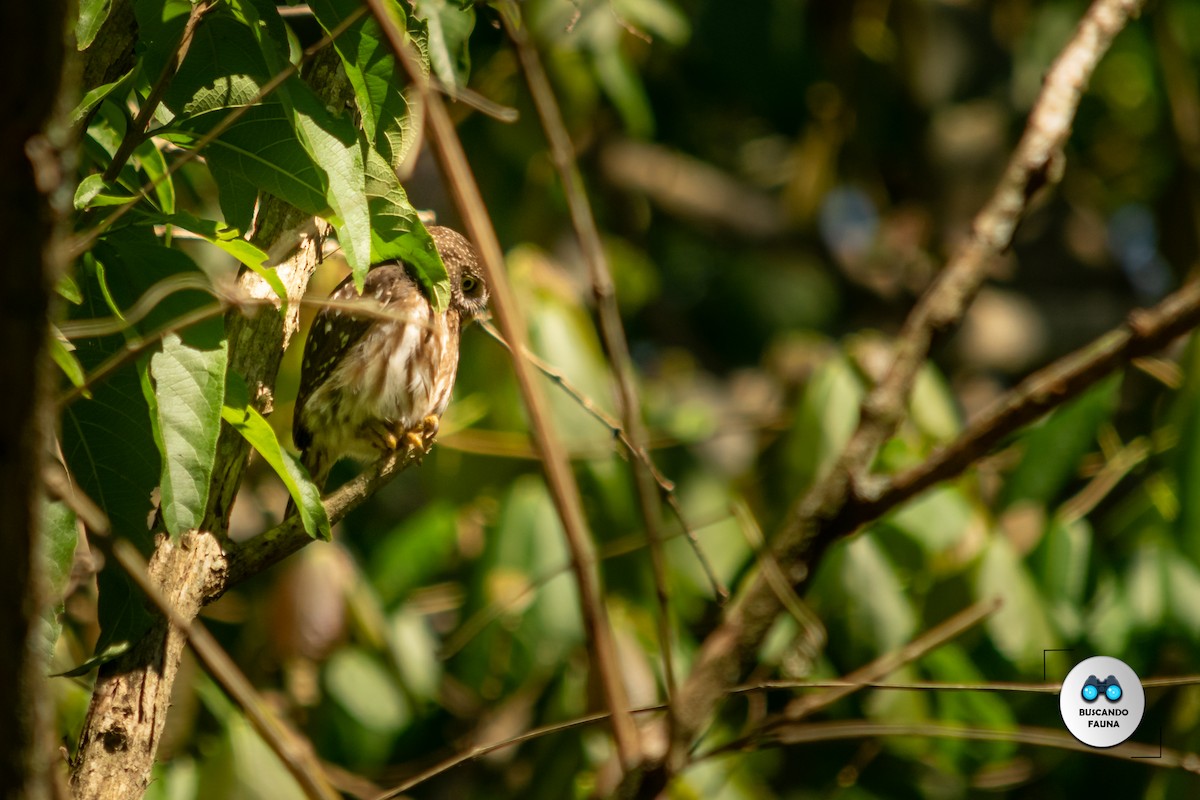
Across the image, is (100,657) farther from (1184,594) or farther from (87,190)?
(1184,594)

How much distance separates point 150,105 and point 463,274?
2.16 m

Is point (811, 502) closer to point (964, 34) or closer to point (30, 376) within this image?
point (30, 376)

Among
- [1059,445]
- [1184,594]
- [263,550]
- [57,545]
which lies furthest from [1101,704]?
[57,545]

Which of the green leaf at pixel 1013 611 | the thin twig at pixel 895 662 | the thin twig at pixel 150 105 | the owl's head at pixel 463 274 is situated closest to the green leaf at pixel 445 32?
the thin twig at pixel 150 105

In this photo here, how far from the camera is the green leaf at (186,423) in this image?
69.7 inches

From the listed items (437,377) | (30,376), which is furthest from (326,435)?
(30,376)

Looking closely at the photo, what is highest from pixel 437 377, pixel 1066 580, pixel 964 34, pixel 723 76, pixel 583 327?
pixel 964 34

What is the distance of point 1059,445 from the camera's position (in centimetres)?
377

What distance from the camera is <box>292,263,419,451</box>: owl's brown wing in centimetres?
368

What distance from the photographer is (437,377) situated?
3723mm

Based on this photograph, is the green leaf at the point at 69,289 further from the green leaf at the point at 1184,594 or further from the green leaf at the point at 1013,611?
the green leaf at the point at 1184,594

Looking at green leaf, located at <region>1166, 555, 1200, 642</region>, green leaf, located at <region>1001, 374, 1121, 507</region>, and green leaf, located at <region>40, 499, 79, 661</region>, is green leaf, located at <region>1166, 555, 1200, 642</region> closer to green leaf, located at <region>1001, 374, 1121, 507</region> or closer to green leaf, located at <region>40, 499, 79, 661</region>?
green leaf, located at <region>1001, 374, 1121, 507</region>

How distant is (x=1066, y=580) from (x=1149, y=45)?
12.7 feet

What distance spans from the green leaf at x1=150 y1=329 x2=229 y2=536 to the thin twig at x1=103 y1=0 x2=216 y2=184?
30cm
